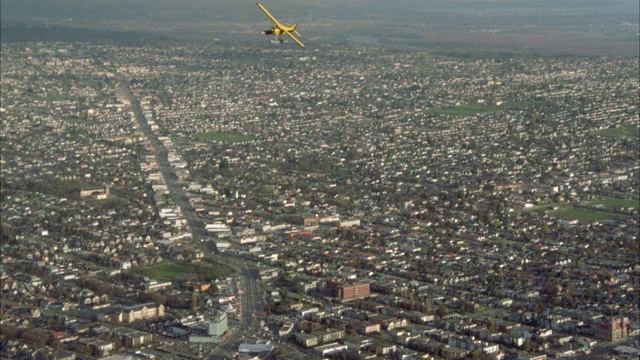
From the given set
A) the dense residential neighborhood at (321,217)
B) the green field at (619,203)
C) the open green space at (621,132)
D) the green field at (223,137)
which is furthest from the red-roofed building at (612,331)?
the green field at (223,137)

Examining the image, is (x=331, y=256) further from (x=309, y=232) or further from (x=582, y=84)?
(x=582, y=84)

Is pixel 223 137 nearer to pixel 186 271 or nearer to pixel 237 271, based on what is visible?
pixel 186 271

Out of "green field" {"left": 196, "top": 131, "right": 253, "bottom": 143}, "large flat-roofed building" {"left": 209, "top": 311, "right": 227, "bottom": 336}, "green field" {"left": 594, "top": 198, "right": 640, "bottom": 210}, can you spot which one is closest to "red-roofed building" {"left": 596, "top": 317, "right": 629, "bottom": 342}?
"large flat-roofed building" {"left": 209, "top": 311, "right": 227, "bottom": 336}

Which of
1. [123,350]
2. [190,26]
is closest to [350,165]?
[123,350]

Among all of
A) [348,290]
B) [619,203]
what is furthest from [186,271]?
[619,203]

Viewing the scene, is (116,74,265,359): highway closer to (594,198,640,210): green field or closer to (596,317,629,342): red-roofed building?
(596,317,629,342): red-roofed building
